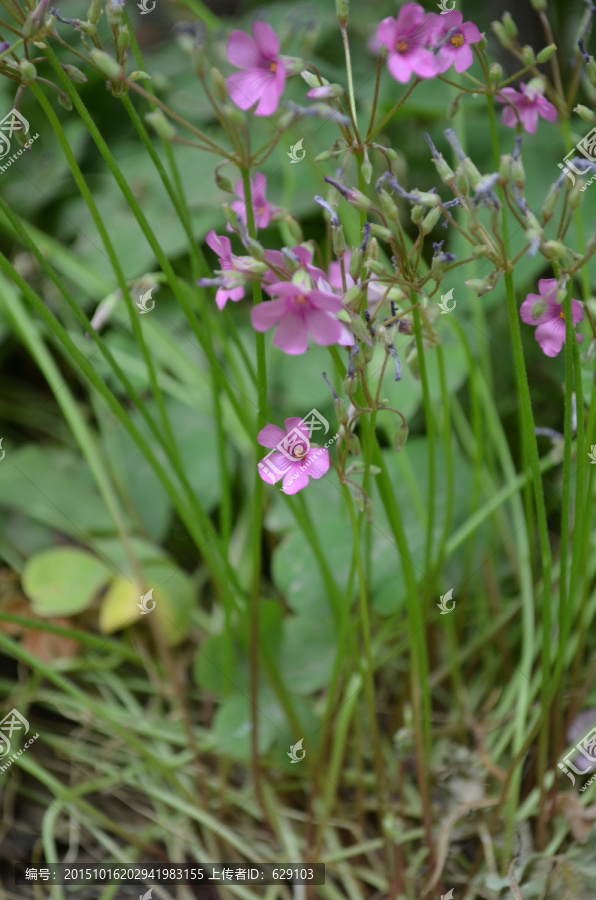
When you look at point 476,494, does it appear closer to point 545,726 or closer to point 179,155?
point 545,726

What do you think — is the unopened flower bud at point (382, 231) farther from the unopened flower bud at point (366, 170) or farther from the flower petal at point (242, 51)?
the flower petal at point (242, 51)

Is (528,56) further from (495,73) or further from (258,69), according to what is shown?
(258,69)

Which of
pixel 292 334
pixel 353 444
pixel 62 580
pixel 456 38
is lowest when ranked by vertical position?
pixel 62 580

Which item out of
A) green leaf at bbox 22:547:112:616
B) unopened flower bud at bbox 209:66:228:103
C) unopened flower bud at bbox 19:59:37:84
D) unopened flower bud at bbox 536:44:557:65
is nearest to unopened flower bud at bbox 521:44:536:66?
unopened flower bud at bbox 536:44:557:65

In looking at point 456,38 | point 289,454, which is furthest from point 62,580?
point 456,38

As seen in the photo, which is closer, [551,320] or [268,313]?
[268,313]

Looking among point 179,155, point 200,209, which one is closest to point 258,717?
point 200,209

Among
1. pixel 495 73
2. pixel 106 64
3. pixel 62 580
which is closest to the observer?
pixel 106 64
